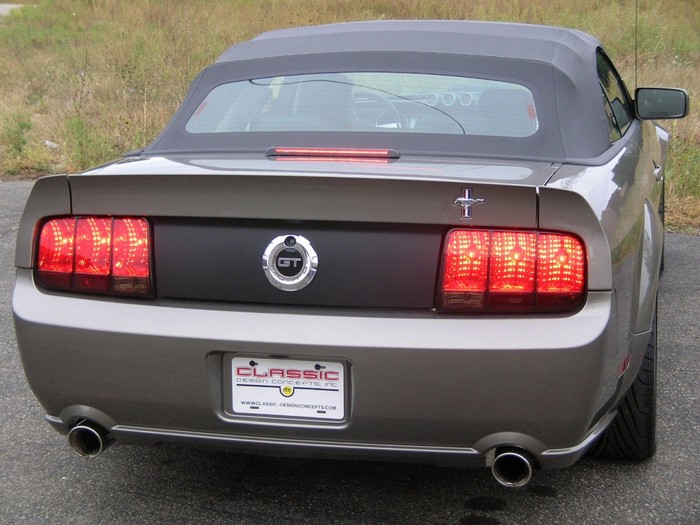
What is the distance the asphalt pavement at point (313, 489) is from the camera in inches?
112

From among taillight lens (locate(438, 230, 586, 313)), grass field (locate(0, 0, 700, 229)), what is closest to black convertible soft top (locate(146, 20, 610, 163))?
taillight lens (locate(438, 230, 586, 313))

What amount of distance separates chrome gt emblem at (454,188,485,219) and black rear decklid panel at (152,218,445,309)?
0.08 meters

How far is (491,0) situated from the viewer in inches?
711

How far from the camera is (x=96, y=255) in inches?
100

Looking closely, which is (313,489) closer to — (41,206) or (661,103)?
(41,206)

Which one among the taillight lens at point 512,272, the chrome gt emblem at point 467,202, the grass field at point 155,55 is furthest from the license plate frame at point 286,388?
the grass field at point 155,55

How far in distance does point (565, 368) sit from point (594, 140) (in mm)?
1121

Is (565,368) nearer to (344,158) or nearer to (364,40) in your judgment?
(344,158)

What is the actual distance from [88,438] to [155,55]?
1141 centimetres

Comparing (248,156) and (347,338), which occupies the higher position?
(248,156)

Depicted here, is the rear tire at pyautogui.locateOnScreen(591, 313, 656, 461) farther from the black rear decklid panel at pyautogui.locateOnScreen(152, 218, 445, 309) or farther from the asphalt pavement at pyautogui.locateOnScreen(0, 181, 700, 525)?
the black rear decklid panel at pyautogui.locateOnScreen(152, 218, 445, 309)

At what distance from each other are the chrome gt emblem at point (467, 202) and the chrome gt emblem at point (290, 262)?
40 cm

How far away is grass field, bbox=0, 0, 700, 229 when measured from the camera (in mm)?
9844

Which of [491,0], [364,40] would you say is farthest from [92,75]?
[364,40]
